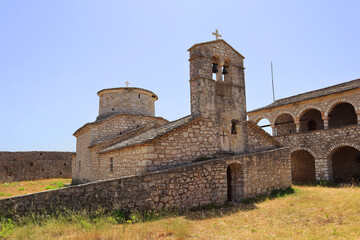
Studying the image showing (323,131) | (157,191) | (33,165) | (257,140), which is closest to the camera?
(157,191)

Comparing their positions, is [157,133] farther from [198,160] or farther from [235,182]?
[235,182]

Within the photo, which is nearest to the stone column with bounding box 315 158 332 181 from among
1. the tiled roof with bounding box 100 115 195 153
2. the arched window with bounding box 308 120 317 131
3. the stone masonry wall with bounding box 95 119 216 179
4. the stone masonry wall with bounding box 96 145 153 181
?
the arched window with bounding box 308 120 317 131

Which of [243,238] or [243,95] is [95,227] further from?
[243,95]

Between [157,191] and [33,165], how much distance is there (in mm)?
25005

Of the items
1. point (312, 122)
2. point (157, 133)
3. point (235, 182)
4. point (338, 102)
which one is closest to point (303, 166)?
point (312, 122)

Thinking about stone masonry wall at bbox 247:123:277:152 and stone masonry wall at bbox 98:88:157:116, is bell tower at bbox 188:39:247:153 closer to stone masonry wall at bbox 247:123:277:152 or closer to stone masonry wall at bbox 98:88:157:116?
stone masonry wall at bbox 247:123:277:152

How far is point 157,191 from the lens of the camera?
Result: 848 cm

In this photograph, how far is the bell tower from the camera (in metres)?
11.1

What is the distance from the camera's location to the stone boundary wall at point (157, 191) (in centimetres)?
750

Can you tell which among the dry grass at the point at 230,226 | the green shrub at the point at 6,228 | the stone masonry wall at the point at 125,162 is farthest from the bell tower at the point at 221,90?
the green shrub at the point at 6,228

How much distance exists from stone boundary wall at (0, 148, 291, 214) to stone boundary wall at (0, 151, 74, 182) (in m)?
23.8

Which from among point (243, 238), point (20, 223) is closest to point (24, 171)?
point (20, 223)

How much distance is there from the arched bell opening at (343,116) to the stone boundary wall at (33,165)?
2718 cm

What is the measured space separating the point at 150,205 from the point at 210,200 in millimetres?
2583
